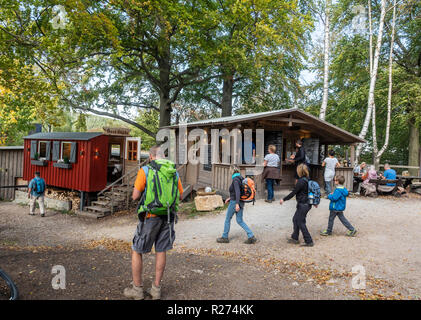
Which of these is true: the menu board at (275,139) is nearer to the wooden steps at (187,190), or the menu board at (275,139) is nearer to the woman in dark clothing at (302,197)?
the wooden steps at (187,190)

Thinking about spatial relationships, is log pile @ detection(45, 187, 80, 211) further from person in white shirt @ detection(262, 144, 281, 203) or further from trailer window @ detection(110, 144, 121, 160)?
person in white shirt @ detection(262, 144, 281, 203)

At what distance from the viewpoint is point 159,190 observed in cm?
351

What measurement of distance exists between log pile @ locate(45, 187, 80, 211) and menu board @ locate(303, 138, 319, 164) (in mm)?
12138

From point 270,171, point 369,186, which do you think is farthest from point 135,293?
point 369,186

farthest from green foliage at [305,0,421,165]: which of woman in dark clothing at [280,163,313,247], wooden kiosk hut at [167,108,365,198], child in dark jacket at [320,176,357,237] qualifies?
woman in dark clothing at [280,163,313,247]

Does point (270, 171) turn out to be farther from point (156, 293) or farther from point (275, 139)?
point (156, 293)

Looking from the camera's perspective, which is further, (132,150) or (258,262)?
(132,150)

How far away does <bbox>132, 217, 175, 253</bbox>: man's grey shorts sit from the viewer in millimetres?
3578

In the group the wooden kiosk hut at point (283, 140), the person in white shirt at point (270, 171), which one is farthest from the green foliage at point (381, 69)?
the person in white shirt at point (270, 171)

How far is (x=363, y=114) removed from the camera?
1903 cm

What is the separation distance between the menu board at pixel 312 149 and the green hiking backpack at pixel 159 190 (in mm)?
10897

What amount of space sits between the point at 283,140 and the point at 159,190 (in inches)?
441

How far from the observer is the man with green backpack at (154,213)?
352cm

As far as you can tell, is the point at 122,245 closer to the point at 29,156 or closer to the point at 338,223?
the point at 338,223
